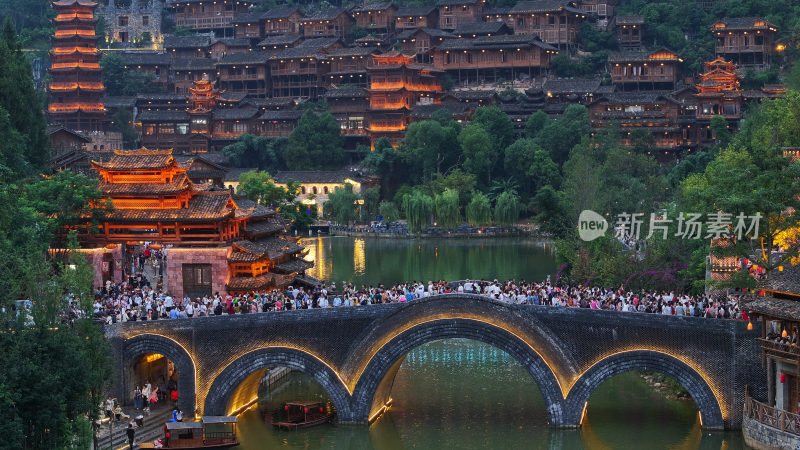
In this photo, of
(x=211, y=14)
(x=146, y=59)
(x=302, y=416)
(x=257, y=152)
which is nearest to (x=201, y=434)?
(x=302, y=416)

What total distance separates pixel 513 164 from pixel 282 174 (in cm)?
2001

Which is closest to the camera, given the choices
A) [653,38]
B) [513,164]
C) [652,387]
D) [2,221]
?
[2,221]

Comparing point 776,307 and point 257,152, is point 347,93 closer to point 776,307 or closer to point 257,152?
point 257,152

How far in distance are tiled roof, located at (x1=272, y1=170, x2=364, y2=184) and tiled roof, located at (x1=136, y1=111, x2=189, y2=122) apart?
51.5 ft

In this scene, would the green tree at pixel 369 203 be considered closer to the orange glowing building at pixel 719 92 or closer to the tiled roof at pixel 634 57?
the tiled roof at pixel 634 57

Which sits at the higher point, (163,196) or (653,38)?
(653,38)

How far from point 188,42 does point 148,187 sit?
82.8m

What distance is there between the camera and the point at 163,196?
52.7 metres

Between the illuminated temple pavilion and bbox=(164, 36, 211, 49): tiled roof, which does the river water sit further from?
bbox=(164, 36, 211, 49): tiled roof

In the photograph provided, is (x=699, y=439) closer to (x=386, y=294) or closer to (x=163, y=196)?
(x=386, y=294)

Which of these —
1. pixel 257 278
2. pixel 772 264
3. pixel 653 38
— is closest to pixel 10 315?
Result: pixel 257 278

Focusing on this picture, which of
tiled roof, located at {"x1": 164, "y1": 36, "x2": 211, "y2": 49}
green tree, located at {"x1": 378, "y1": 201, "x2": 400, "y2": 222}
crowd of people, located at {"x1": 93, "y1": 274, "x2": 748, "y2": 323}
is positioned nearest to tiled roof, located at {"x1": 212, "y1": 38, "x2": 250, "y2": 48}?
tiled roof, located at {"x1": 164, "y1": 36, "x2": 211, "y2": 49}

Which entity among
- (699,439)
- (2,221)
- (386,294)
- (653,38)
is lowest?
(699,439)

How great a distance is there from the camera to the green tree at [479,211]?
98688mm
